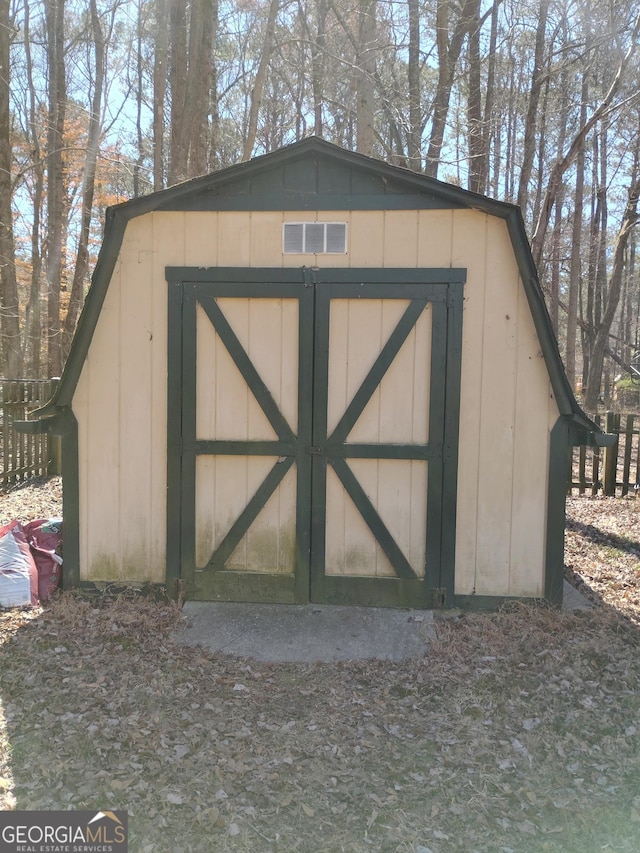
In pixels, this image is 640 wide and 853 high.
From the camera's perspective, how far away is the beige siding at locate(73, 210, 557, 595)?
4.46 m

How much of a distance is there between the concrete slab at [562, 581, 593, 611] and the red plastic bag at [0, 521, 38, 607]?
395 cm

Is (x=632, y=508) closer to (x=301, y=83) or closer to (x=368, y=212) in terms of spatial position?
(x=368, y=212)

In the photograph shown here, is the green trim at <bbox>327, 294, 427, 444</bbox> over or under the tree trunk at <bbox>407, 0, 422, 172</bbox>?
under

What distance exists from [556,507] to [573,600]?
2.80ft

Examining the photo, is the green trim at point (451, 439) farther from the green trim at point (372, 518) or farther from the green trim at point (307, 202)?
the green trim at point (307, 202)

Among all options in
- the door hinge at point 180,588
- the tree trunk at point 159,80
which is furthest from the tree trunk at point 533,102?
the door hinge at point 180,588

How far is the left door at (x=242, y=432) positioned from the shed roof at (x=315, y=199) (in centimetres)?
55

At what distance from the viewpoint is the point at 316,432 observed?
4570mm

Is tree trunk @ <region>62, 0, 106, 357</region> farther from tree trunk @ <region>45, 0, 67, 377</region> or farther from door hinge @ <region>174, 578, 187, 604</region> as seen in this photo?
Result: door hinge @ <region>174, 578, 187, 604</region>

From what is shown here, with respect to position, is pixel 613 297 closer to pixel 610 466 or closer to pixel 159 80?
pixel 610 466

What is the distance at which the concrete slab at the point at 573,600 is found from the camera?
464 cm

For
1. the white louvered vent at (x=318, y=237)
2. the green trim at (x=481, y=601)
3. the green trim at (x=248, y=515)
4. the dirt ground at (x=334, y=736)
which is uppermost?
the white louvered vent at (x=318, y=237)

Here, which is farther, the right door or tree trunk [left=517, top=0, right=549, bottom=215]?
tree trunk [left=517, top=0, right=549, bottom=215]

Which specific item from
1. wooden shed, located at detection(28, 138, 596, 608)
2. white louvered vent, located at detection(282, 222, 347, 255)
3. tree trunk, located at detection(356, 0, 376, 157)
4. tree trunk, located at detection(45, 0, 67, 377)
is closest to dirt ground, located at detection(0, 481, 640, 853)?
wooden shed, located at detection(28, 138, 596, 608)
